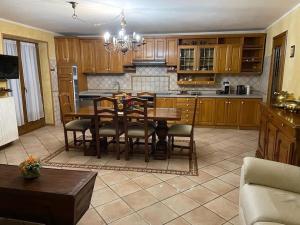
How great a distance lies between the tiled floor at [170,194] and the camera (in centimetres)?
217

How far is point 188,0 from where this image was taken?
9.89 ft

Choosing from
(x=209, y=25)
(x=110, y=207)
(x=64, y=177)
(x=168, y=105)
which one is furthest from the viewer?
(x=168, y=105)

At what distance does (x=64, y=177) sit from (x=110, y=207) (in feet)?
2.01

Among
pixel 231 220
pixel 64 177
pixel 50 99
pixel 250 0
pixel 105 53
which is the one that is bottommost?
pixel 231 220

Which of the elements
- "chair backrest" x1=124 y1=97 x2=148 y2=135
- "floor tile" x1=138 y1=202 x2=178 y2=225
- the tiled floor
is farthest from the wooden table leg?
"floor tile" x1=138 y1=202 x2=178 y2=225

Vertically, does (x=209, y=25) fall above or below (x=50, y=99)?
above

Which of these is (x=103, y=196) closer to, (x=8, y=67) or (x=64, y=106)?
(x=64, y=106)

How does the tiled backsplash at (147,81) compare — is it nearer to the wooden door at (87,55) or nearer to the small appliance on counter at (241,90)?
the small appliance on counter at (241,90)

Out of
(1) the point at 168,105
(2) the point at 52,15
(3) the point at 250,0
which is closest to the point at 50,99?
(2) the point at 52,15

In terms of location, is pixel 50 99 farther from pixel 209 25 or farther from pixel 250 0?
pixel 250 0

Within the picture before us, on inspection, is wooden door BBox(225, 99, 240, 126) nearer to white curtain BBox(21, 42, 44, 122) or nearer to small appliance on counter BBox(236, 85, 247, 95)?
small appliance on counter BBox(236, 85, 247, 95)

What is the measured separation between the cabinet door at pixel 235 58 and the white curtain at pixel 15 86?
4876mm

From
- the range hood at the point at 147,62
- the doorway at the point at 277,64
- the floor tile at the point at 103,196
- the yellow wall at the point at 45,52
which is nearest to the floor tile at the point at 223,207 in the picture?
the floor tile at the point at 103,196

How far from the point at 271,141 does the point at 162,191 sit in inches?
59.9
